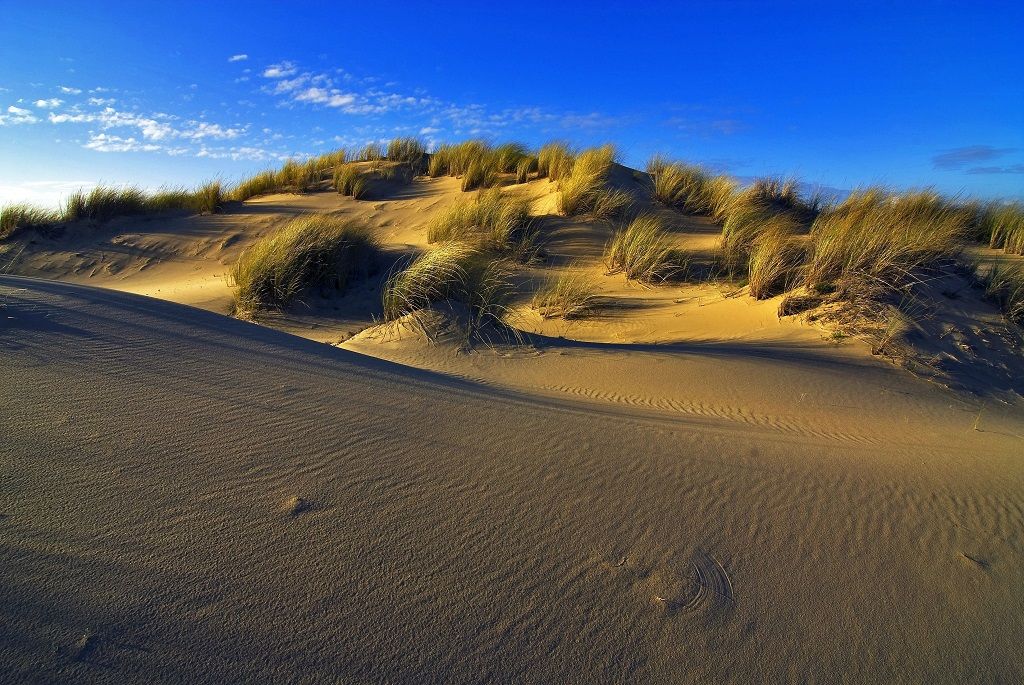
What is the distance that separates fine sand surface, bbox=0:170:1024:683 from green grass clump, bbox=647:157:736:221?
9201 millimetres

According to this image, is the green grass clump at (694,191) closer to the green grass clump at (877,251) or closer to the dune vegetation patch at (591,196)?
the dune vegetation patch at (591,196)

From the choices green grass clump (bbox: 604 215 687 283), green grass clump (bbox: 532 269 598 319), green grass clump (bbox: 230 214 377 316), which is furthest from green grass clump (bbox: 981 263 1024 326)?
green grass clump (bbox: 230 214 377 316)

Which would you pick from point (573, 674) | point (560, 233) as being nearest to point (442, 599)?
point (573, 674)

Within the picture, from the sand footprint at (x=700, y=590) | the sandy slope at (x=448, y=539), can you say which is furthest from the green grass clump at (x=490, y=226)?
the sand footprint at (x=700, y=590)

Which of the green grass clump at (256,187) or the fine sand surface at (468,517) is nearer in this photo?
the fine sand surface at (468,517)

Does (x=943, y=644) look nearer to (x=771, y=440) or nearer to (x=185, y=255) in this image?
(x=771, y=440)

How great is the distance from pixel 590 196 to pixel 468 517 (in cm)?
1161

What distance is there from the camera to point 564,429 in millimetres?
4090

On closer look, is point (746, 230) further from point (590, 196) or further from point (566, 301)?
point (566, 301)

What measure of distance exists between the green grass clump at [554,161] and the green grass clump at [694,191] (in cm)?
212

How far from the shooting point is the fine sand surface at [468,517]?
6.97ft

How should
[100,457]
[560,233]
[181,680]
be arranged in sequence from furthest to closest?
[560,233] < [100,457] < [181,680]

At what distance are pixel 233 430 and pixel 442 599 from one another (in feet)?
5.52

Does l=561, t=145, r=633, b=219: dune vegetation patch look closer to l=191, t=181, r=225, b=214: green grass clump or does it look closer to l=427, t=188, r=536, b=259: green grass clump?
l=427, t=188, r=536, b=259: green grass clump
